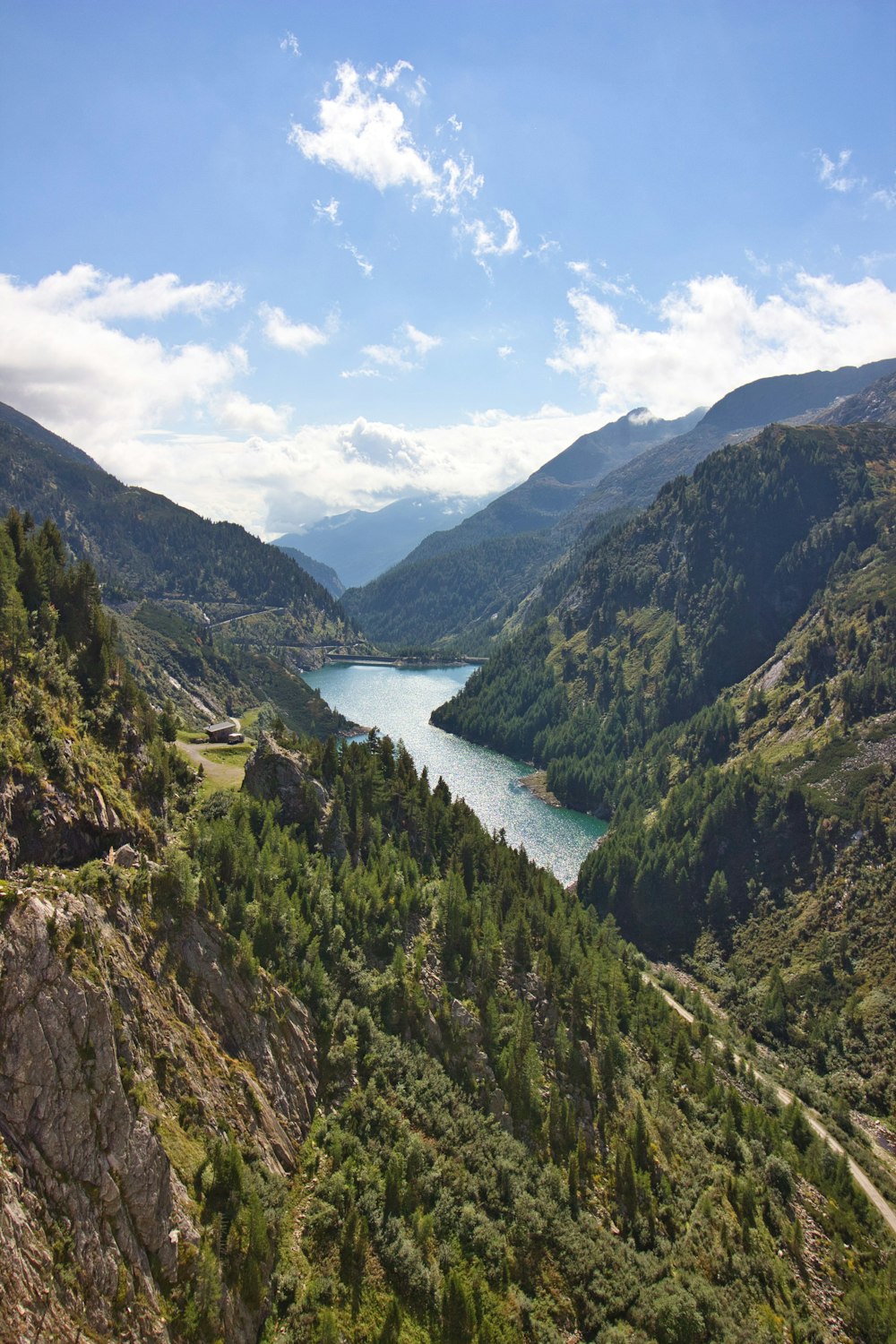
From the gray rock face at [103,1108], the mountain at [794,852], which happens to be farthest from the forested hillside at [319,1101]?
the mountain at [794,852]

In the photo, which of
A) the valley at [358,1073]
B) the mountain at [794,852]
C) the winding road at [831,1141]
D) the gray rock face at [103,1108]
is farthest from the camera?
the mountain at [794,852]

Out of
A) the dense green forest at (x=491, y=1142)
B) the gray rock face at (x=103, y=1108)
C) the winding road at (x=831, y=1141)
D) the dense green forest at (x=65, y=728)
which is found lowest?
the winding road at (x=831, y=1141)

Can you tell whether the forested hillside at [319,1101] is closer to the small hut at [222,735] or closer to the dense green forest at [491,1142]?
the dense green forest at [491,1142]

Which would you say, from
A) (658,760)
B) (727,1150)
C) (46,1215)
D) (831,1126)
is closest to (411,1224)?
(46,1215)

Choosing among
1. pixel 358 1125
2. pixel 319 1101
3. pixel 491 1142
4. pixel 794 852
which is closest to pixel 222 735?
pixel 319 1101

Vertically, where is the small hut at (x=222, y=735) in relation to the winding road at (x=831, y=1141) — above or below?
above

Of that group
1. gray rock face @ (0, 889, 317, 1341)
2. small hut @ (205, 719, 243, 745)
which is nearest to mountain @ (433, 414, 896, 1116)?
small hut @ (205, 719, 243, 745)

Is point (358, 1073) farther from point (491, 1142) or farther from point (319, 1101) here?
point (491, 1142)

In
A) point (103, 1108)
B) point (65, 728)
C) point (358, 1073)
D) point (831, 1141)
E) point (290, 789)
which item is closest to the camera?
point (103, 1108)

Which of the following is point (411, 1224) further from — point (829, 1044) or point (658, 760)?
point (658, 760)
